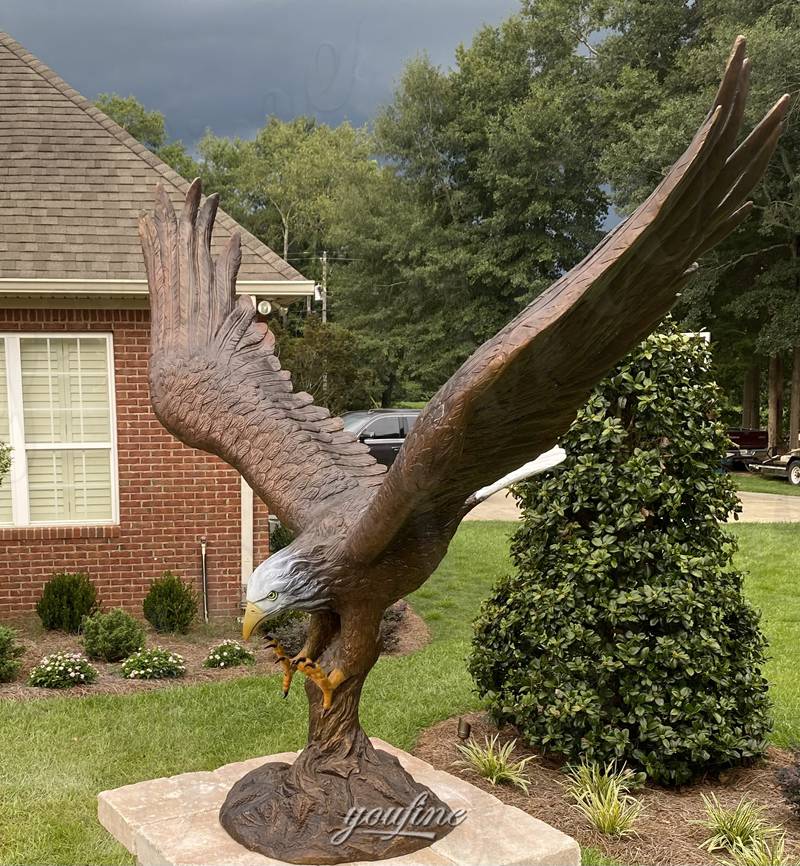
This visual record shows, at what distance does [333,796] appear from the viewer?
147 inches

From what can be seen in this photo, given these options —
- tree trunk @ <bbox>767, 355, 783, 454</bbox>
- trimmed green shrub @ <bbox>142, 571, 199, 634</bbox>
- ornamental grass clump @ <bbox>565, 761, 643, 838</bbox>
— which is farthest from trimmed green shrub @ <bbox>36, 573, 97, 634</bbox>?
tree trunk @ <bbox>767, 355, 783, 454</bbox>

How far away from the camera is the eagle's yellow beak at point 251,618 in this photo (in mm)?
3150

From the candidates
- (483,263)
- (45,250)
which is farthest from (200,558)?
(483,263)

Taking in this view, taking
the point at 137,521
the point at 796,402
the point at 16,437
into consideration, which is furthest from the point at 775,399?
the point at 16,437

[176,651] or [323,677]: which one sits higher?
[323,677]

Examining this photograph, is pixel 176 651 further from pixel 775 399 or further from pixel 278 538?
pixel 775 399

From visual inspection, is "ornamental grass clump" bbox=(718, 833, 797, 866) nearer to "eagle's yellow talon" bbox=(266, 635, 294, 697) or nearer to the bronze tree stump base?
the bronze tree stump base

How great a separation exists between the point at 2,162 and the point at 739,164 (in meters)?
8.73

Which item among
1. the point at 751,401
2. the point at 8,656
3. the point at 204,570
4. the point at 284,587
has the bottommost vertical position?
the point at 8,656

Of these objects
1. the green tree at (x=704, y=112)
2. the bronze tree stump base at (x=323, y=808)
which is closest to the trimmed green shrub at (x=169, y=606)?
the bronze tree stump base at (x=323, y=808)

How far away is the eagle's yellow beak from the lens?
315 cm

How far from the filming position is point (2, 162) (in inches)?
364

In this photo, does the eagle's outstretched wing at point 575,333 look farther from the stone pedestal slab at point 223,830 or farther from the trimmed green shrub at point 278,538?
the trimmed green shrub at point 278,538

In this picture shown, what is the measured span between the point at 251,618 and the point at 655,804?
9.21 feet
